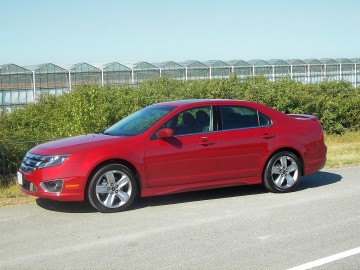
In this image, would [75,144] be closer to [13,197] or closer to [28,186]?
[28,186]

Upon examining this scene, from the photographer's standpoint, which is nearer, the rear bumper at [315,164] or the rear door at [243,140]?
the rear door at [243,140]

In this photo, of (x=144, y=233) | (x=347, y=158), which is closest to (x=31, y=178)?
(x=144, y=233)

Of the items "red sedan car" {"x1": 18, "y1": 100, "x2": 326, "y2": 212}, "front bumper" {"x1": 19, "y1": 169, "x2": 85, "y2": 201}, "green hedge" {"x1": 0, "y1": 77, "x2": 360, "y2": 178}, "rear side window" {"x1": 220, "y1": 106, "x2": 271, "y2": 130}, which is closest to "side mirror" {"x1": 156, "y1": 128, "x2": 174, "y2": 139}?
"red sedan car" {"x1": 18, "y1": 100, "x2": 326, "y2": 212}

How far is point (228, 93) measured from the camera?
18.6 metres

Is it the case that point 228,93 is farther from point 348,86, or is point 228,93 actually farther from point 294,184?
point 294,184

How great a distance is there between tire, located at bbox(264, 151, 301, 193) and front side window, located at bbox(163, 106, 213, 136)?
1.24m

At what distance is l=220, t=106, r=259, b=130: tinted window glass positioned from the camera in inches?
356

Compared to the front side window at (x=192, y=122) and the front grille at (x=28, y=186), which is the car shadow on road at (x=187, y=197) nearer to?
the front grille at (x=28, y=186)

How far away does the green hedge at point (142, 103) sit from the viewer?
13.4 metres

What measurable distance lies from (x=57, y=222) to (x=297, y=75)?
3688cm

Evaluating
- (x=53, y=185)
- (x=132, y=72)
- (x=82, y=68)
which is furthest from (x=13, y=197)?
(x=132, y=72)

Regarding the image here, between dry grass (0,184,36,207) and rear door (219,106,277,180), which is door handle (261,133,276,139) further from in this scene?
dry grass (0,184,36,207)

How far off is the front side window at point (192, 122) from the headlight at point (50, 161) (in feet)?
5.30

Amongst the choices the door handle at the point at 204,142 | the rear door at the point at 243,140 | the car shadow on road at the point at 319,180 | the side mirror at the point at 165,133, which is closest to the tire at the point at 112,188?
the side mirror at the point at 165,133
